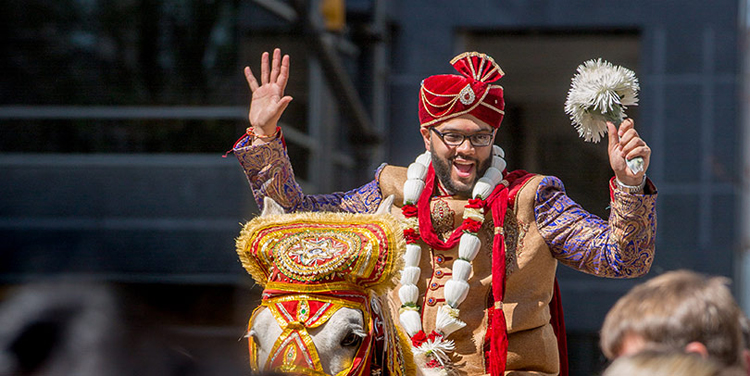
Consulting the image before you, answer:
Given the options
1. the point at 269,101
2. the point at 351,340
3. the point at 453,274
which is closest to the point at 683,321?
the point at 351,340

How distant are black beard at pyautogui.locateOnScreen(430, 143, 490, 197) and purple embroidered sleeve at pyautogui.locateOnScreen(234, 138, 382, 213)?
0.28 metres

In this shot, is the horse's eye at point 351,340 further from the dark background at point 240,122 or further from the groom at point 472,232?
the dark background at point 240,122

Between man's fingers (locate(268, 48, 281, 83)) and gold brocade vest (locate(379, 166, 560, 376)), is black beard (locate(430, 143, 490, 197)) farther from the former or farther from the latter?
man's fingers (locate(268, 48, 281, 83))

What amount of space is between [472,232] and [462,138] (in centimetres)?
37

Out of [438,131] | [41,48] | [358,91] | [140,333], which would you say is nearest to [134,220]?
[41,48]

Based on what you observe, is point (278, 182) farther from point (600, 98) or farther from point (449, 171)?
point (600, 98)

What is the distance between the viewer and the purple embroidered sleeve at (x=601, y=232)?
360 centimetres

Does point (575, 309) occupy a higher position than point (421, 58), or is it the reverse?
point (421, 58)

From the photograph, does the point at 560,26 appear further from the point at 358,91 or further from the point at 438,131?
the point at 438,131

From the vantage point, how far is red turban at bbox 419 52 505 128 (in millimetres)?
3865

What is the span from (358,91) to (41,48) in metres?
4.05

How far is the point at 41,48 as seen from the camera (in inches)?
346

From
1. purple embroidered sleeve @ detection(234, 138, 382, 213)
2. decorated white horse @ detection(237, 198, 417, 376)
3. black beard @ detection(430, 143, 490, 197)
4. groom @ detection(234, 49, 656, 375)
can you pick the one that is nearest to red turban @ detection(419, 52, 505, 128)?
groom @ detection(234, 49, 656, 375)

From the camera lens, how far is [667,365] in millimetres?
1870
